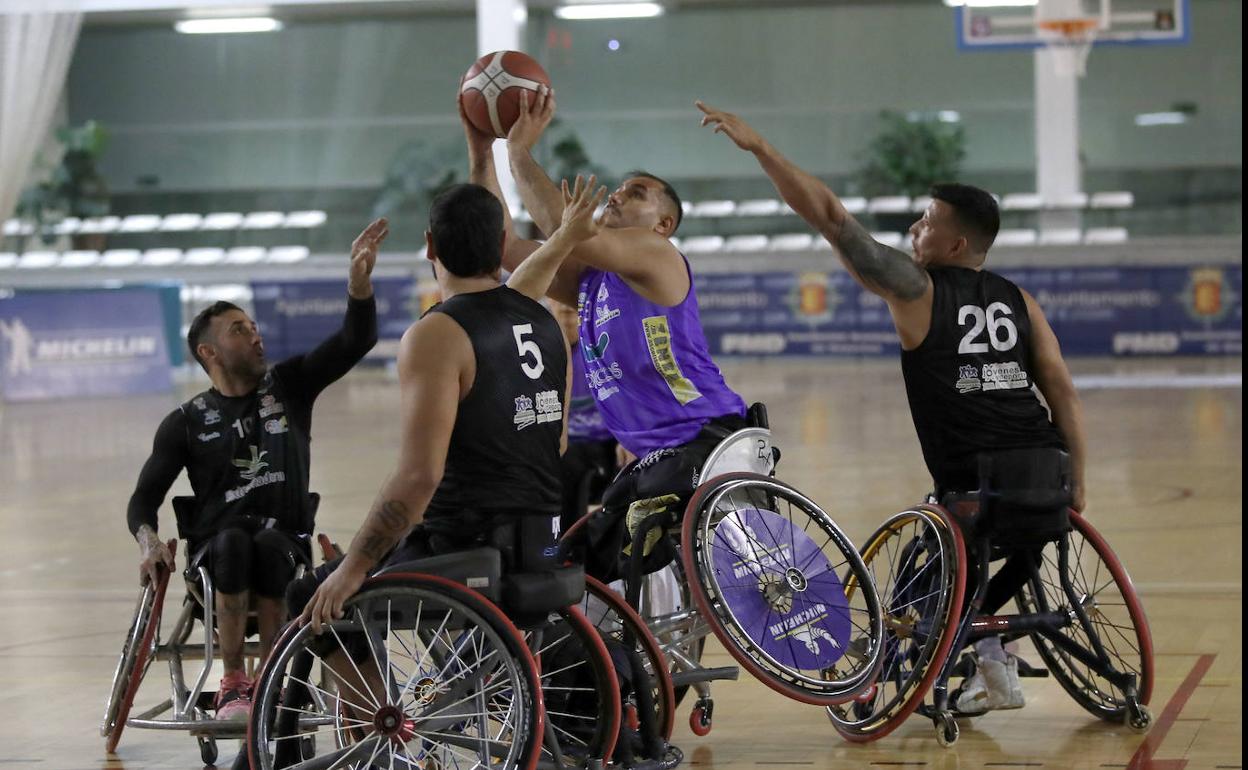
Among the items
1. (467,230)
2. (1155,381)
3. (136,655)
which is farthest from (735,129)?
(1155,381)

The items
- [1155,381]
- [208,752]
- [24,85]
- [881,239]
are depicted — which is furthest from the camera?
[881,239]

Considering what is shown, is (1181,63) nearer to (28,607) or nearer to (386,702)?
(28,607)

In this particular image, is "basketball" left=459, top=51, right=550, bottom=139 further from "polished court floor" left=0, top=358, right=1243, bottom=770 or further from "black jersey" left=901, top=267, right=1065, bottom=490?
"polished court floor" left=0, top=358, right=1243, bottom=770

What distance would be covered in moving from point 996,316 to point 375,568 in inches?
79.3

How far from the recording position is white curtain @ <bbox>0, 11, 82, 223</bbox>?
17.2 metres

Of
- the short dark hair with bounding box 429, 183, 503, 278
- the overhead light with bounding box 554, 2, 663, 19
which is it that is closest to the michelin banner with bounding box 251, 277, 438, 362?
the overhead light with bounding box 554, 2, 663, 19

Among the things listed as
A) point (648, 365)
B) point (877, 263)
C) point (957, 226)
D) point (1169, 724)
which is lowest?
point (1169, 724)

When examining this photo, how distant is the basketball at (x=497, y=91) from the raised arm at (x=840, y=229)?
1.85 feet

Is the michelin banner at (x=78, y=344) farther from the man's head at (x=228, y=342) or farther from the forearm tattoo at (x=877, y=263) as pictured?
the forearm tattoo at (x=877, y=263)

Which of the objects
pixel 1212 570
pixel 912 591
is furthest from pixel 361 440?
pixel 912 591

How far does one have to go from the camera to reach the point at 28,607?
283 inches

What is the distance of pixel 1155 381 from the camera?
59.3ft

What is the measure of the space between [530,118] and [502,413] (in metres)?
1.30

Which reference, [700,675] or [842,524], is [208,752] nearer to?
[700,675]
